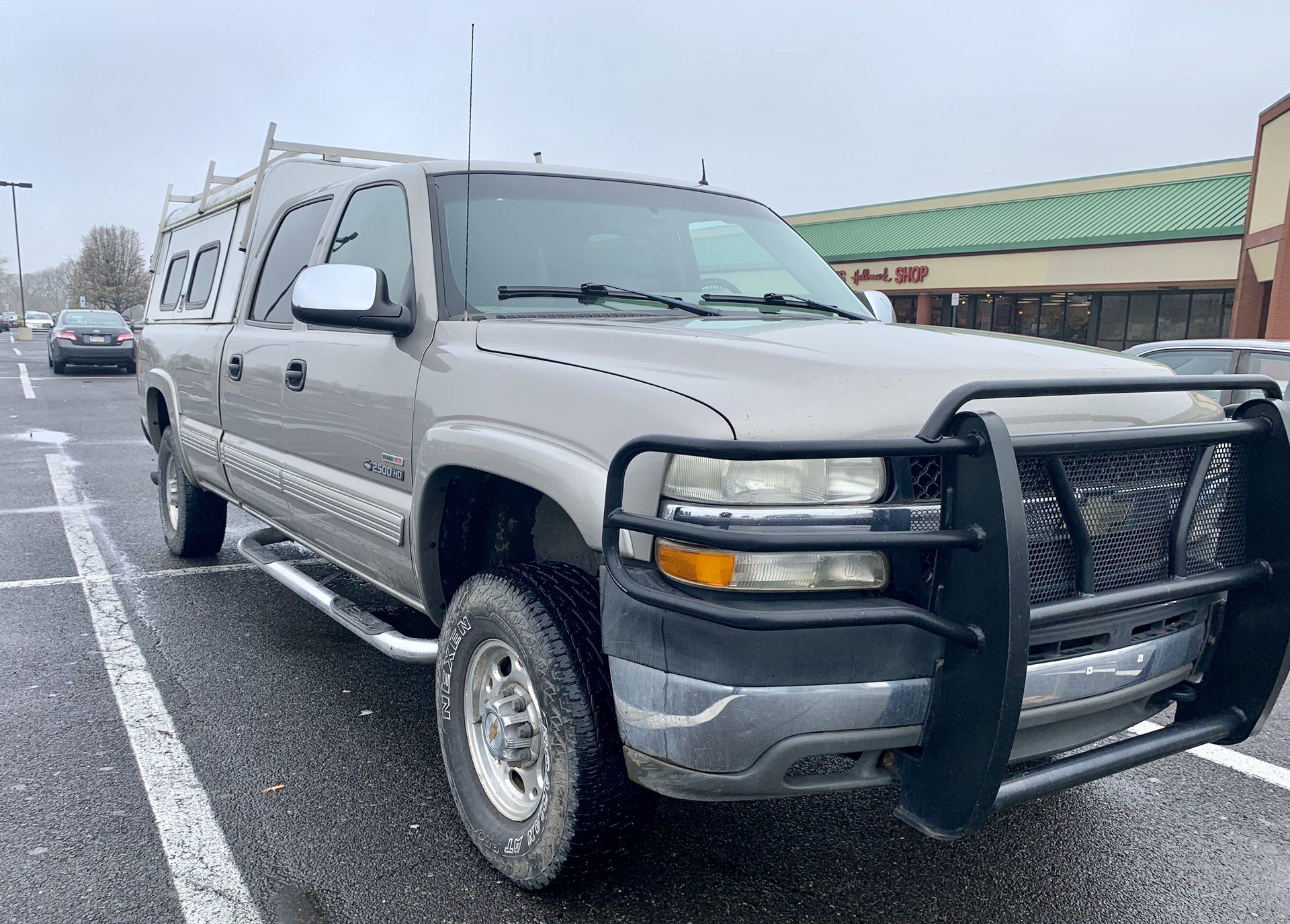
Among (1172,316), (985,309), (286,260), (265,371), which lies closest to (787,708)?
(265,371)

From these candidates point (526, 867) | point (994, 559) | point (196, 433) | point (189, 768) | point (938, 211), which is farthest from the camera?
point (938, 211)

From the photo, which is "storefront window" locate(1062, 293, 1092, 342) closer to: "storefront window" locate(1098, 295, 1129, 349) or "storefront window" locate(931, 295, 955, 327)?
"storefront window" locate(1098, 295, 1129, 349)

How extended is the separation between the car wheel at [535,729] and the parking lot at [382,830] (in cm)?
17

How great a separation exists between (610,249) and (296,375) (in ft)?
4.43

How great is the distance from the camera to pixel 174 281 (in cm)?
689

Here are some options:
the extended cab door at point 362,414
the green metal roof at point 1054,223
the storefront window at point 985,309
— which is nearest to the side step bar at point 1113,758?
the extended cab door at point 362,414

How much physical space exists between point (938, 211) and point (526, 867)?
33.3m

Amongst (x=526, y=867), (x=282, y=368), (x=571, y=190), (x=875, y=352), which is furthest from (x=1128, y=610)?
(x=282, y=368)

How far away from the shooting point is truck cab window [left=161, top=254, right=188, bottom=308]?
A: 664cm

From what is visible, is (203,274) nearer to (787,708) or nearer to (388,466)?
(388,466)

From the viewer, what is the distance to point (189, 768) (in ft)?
11.0

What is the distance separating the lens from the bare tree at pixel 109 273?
74.2 m

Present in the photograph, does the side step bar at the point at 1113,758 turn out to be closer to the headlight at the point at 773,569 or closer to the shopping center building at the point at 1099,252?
the headlight at the point at 773,569

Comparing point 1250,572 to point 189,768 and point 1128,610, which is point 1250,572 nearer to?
point 1128,610
